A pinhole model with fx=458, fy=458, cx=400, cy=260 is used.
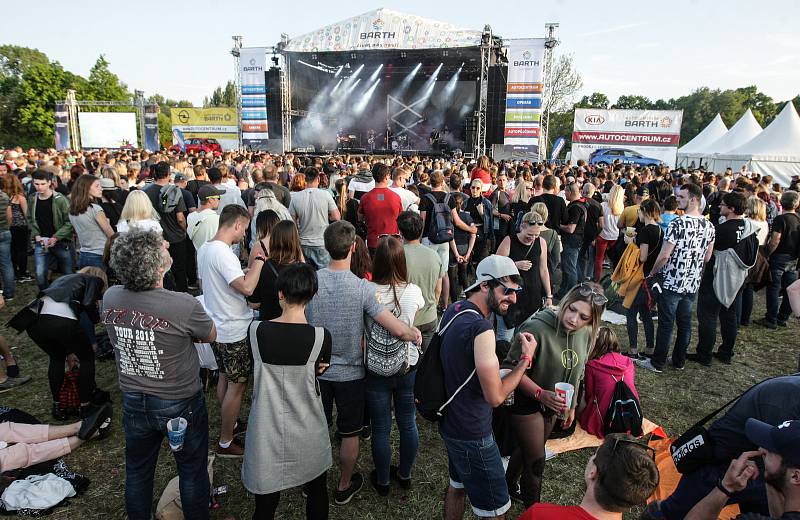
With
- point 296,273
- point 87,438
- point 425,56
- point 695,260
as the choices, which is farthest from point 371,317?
point 425,56

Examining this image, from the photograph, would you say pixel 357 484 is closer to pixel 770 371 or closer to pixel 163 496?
Result: pixel 163 496

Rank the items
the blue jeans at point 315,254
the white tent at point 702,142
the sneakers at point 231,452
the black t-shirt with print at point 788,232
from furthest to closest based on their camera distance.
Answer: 1. the white tent at point 702,142
2. the black t-shirt with print at point 788,232
3. the blue jeans at point 315,254
4. the sneakers at point 231,452

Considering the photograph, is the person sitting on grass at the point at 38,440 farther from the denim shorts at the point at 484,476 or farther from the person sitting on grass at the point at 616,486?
the person sitting on grass at the point at 616,486

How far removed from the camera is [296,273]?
2.12m

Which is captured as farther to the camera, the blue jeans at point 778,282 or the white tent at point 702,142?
the white tent at point 702,142

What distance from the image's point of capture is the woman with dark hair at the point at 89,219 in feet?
15.4

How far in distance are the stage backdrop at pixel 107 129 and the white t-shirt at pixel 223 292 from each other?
85.1ft

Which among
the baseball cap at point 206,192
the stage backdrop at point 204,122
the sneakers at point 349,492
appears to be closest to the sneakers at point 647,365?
the sneakers at point 349,492

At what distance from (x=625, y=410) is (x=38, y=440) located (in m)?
3.97

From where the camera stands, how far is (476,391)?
2160mm

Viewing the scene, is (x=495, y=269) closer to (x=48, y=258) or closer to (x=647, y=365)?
(x=647, y=365)

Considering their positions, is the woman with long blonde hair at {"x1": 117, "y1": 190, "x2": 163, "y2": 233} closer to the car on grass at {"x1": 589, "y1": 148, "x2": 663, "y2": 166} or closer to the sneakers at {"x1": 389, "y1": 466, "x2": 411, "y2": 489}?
the sneakers at {"x1": 389, "y1": 466, "x2": 411, "y2": 489}

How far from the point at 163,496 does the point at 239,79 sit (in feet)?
68.2

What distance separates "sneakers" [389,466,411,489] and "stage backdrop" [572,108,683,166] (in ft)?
75.8
